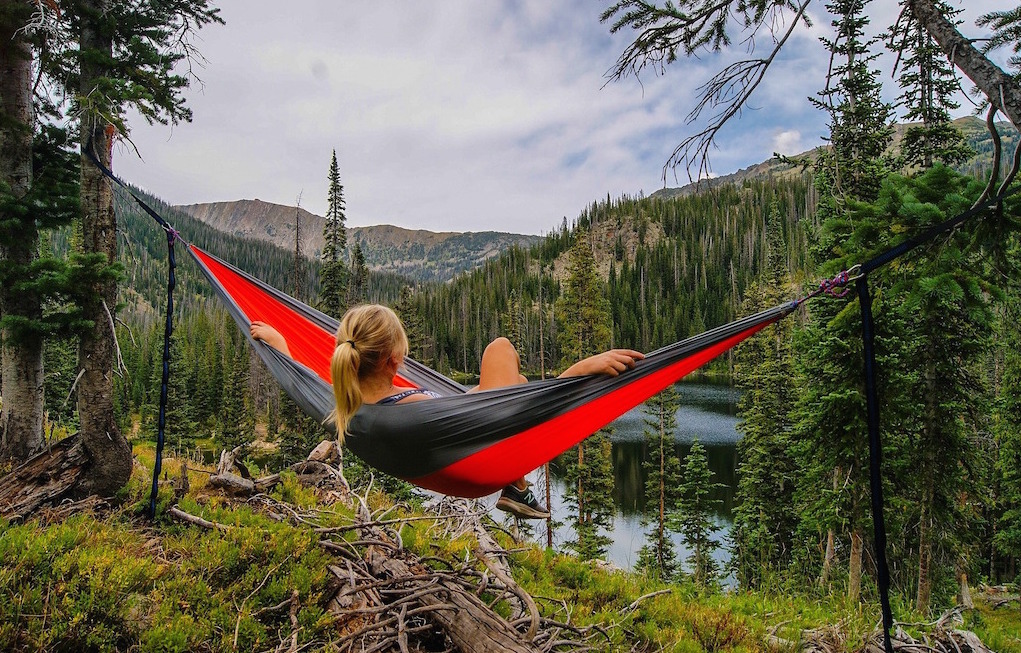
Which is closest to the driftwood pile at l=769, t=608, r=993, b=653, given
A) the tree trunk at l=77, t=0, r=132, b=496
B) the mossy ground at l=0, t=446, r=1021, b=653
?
the mossy ground at l=0, t=446, r=1021, b=653

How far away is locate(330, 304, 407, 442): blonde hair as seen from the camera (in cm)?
181

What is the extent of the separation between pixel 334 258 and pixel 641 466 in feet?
48.2

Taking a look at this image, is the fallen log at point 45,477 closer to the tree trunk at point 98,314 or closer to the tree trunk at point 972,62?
the tree trunk at point 98,314

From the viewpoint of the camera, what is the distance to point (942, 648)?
2.76 metres

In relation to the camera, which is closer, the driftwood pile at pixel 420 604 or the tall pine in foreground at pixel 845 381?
the driftwood pile at pixel 420 604

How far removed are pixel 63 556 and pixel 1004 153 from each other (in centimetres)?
401

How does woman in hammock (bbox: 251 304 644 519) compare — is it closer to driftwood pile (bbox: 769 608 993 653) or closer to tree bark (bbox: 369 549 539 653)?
tree bark (bbox: 369 549 539 653)

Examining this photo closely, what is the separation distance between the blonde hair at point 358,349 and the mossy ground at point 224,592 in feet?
2.86

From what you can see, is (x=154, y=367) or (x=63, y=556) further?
(x=154, y=367)

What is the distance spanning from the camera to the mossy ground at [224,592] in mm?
1805

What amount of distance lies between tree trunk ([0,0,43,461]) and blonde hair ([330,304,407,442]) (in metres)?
3.07

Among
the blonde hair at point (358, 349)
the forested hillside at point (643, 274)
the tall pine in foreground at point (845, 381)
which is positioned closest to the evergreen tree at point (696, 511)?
the tall pine in foreground at point (845, 381)

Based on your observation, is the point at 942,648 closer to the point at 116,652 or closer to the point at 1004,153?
the point at 1004,153

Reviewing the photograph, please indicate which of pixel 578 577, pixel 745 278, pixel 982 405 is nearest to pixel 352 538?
pixel 578 577
